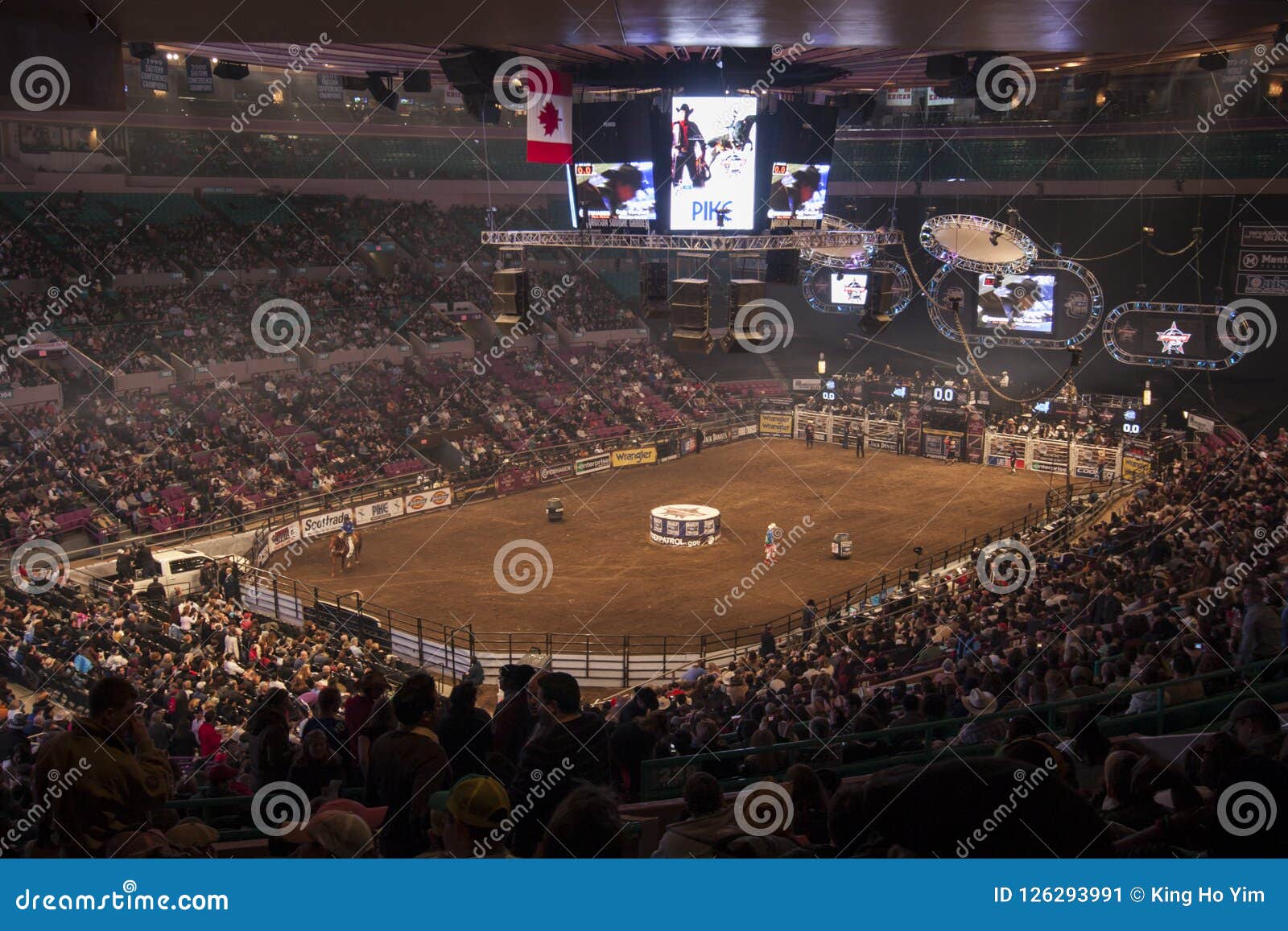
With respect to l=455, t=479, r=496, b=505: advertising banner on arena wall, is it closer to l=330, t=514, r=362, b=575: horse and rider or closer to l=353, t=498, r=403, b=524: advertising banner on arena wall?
l=353, t=498, r=403, b=524: advertising banner on arena wall

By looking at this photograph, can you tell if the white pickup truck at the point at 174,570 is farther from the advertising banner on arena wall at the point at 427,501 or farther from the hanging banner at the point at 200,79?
the hanging banner at the point at 200,79

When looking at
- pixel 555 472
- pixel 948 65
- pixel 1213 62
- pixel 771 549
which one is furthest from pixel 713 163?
pixel 555 472

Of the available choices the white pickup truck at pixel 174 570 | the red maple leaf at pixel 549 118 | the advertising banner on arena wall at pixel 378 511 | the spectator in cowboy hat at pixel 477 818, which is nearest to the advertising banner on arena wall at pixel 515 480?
the advertising banner on arena wall at pixel 378 511

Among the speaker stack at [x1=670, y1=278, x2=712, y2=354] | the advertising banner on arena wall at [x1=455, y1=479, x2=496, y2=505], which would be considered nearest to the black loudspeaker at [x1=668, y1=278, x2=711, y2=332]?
the speaker stack at [x1=670, y1=278, x2=712, y2=354]

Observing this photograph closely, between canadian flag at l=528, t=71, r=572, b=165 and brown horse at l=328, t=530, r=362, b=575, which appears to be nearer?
canadian flag at l=528, t=71, r=572, b=165

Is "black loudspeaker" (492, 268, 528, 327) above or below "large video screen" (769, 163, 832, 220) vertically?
below

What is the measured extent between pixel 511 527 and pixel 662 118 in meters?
A: 14.3

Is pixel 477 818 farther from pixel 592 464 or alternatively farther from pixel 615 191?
pixel 592 464

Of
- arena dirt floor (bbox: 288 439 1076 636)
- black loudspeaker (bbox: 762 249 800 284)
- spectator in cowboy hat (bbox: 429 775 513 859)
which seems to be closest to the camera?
spectator in cowboy hat (bbox: 429 775 513 859)

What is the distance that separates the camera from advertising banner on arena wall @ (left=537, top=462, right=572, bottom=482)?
3431 centimetres

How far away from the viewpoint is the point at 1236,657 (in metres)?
10.3

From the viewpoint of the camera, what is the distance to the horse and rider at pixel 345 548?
25.8 meters

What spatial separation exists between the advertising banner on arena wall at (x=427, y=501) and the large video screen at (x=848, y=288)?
684 inches

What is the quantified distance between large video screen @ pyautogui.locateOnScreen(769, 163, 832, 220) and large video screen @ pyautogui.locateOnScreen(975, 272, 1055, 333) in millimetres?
17606
